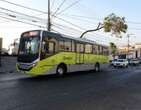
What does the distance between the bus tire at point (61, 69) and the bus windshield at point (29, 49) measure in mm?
2794

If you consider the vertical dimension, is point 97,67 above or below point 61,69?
below

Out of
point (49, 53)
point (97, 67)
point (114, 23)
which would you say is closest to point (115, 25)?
point (114, 23)

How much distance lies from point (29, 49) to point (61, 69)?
3450mm

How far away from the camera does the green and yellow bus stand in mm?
19297

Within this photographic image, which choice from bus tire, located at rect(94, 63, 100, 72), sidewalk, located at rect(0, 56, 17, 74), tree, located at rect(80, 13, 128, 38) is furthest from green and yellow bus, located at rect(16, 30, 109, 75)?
tree, located at rect(80, 13, 128, 38)

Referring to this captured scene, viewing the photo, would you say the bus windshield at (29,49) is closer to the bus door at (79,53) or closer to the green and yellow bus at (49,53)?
the green and yellow bus at (49,53)

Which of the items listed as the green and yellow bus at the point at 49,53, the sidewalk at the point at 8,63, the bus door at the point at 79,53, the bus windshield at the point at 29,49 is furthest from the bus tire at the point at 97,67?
the bus windshield at the point at 29,49

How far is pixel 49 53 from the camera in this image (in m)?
20.2

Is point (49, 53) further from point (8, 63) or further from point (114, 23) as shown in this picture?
point (114, 23)

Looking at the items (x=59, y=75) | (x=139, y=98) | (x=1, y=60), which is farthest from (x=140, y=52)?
(x=139, y=98)

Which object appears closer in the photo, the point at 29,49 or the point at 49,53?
the point at 29,49

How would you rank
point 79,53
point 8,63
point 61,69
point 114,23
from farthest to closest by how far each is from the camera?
point 114,23
point 8,63
point 79,53
point 61,69

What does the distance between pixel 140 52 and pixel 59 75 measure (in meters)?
112

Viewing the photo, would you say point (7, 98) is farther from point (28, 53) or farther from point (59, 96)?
point (28, 53)
